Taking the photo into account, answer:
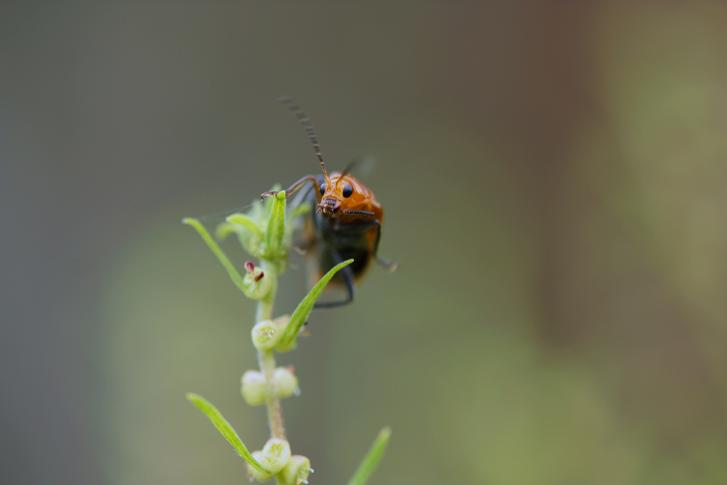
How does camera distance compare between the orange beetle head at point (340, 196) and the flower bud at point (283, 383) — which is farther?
the orange beetle head at point (340, 196)

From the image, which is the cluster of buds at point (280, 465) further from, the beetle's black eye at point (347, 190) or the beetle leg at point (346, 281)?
the beetle leg at point (346, 281)

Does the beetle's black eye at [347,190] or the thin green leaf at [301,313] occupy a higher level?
the beetle's black eye at [347,190]

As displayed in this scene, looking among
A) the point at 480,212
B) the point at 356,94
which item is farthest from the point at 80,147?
the point at 480,212

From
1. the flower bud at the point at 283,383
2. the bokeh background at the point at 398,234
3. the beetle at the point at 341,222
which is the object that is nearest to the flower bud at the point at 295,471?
the flower bud at the point at 283,383

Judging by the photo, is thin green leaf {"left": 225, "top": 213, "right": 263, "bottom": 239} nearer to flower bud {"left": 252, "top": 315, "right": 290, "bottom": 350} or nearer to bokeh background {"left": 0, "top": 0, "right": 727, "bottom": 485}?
flower bud {"left": 252, "top": 315, "right": 290, "bottom": 350}

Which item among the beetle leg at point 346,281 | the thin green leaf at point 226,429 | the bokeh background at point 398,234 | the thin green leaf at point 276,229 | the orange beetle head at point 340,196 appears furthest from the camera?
the bokeh background at point 398,234

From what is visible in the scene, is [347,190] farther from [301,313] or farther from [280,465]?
[280,465]

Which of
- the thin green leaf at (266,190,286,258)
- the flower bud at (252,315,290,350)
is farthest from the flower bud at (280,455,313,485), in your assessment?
the thin green leaf at (266,190,286,258)

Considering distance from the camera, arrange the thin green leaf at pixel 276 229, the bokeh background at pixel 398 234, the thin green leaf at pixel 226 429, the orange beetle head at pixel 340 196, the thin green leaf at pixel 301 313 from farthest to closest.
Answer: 1. the bokeh background at pixel 398 234
2. the orange beetle head at pixel 340 196
3. the thin green leaf at pixel 276 229
4. the thin green leaf at pixel 301 313
5. the thin green leaf at pixel 226 429

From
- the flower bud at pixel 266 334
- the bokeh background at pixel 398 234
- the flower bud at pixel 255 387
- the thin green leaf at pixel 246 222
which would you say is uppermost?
the bokeh background at pixel 398 234
